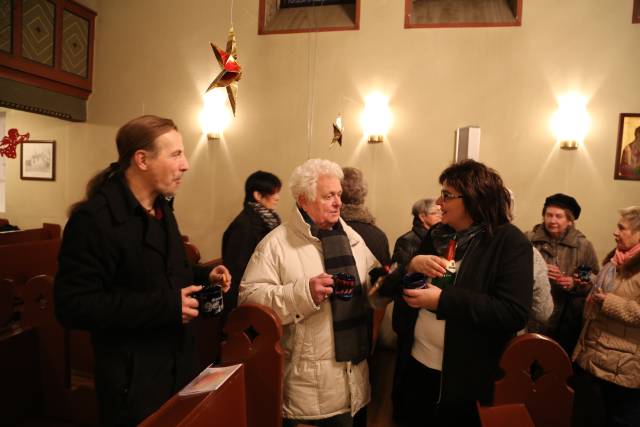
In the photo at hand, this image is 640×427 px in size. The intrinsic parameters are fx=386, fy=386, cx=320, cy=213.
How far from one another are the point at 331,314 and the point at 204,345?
4.40 feet

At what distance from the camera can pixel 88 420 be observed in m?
2.33

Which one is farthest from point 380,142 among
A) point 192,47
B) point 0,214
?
point 0,214

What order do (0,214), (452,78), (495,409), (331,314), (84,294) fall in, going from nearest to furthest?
(495,409) < (84,294) < (331,314) < (452,78) < (0,214)

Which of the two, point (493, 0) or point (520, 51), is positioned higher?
point (493, 0)

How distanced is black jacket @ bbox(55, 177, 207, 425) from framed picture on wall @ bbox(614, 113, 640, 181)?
469cm

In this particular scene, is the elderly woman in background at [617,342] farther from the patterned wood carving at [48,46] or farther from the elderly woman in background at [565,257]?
the patterned wood carving at [48,46]

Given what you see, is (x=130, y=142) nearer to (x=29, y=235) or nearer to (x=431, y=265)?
(x=431, y=265)

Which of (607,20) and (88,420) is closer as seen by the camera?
(88,420)

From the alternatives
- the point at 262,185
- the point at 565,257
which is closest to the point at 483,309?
the point at 262,185

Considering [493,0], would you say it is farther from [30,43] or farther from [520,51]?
[30,43]

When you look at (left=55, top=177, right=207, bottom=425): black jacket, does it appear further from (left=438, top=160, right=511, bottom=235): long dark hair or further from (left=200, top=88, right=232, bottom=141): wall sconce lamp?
(left=200, top=88, right=232, bottom=141): wall sconce lamp

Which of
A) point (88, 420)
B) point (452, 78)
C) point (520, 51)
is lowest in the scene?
point (88, 420)

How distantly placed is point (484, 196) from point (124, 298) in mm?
1343

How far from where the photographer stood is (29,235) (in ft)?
15.5
